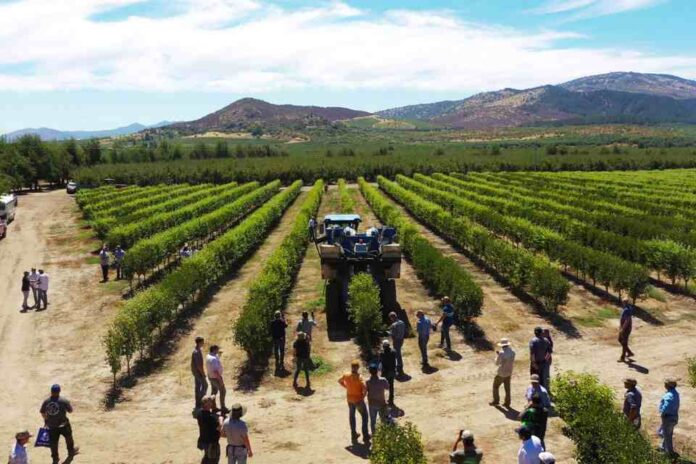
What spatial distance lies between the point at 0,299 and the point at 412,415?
19513mm

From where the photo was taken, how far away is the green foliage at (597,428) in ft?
25.6

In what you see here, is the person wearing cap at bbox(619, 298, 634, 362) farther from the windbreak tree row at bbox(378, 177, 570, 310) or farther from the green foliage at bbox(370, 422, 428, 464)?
the green foliage at bbox(370, 422, 428, 464)

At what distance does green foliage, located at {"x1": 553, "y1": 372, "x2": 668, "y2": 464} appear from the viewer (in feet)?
25.6

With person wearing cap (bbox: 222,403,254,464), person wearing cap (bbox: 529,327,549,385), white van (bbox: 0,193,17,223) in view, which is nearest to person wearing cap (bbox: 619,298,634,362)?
person wearing cap (bbox: 529,327,549,385)

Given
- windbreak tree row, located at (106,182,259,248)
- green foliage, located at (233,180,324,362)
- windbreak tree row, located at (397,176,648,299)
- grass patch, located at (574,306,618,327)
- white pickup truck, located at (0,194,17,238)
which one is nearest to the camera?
green foliage, located at (233,180,324,362)

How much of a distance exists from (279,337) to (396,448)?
707cm

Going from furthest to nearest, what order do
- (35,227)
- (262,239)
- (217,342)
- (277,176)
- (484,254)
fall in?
(277,176), (35,227), (262,239), (484,254), (217,342)

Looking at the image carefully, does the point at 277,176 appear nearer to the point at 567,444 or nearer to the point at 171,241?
the point at 171,241

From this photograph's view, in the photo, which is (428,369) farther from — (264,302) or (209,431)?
(209,431)

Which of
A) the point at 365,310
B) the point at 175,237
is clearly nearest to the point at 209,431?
the point at 365,310

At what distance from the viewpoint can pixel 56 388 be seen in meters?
10.1

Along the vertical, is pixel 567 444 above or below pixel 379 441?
below

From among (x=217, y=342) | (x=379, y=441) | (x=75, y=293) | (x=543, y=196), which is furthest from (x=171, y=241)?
(x=543, y=196)

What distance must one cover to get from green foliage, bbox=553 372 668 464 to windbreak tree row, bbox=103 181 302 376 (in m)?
10.6
